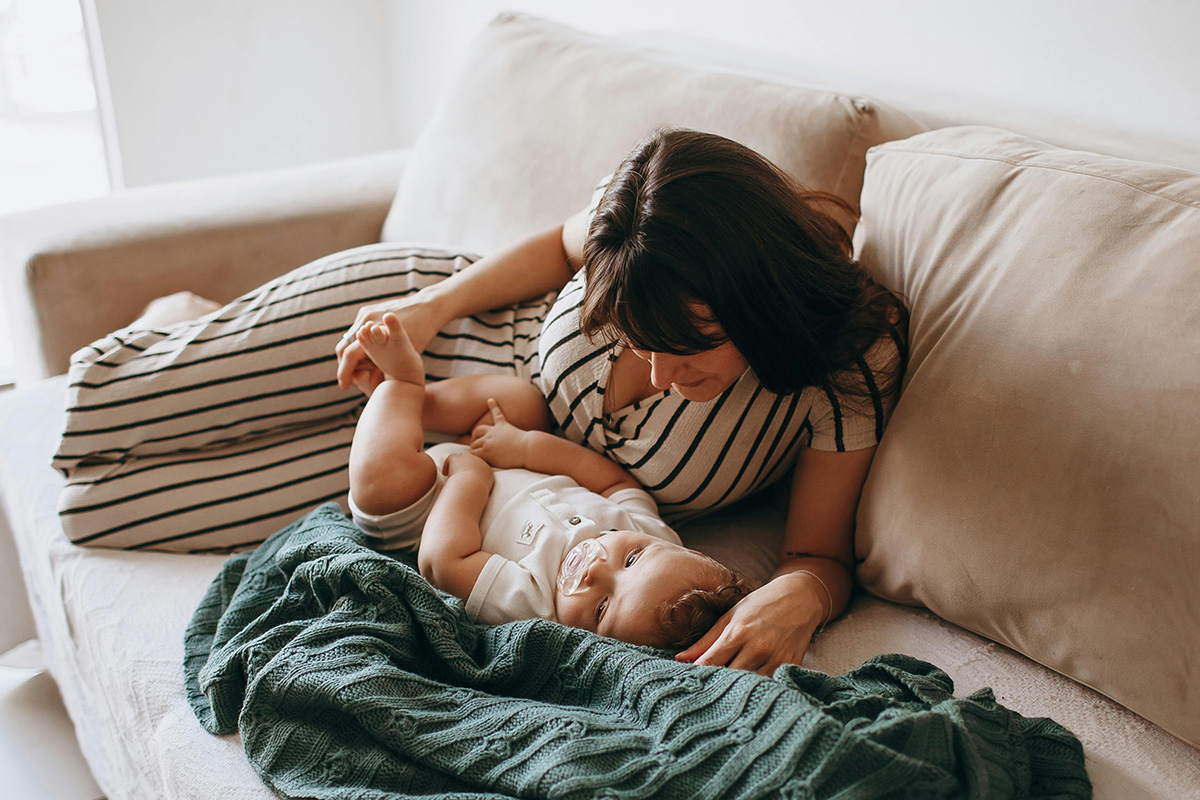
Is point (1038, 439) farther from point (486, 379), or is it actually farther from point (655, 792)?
point (486, 379)

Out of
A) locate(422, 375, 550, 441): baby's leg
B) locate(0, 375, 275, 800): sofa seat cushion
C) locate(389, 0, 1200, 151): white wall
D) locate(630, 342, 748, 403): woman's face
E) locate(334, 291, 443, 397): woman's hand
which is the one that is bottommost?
locate(0, 375, 275, 800): sofa seat cushion

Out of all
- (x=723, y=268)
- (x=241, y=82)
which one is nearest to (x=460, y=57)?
(x=241, y=82)

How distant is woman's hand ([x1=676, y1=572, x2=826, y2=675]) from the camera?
0.86m

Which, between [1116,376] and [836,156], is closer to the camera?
[1116,376]

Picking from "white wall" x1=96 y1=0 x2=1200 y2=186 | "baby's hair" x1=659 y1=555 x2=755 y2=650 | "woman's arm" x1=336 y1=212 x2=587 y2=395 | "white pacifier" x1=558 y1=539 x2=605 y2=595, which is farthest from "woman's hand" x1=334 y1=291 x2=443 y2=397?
"white wall" x1=96 y1=0 x2=1200 y2=186

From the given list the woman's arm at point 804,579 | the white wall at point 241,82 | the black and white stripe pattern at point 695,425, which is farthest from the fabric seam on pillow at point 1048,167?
the white wall at point 241,82

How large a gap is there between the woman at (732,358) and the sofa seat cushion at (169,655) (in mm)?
76

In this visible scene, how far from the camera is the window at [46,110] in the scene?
8.29ft

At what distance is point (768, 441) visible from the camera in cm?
108

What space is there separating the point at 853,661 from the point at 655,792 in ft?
1.13

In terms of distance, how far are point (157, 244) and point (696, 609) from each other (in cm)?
123

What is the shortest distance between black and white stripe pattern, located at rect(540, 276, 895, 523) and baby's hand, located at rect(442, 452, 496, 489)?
0.13 metres

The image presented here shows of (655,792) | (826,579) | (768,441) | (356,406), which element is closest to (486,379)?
(356,406)

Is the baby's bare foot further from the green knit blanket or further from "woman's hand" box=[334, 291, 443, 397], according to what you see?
the green knit blanket
